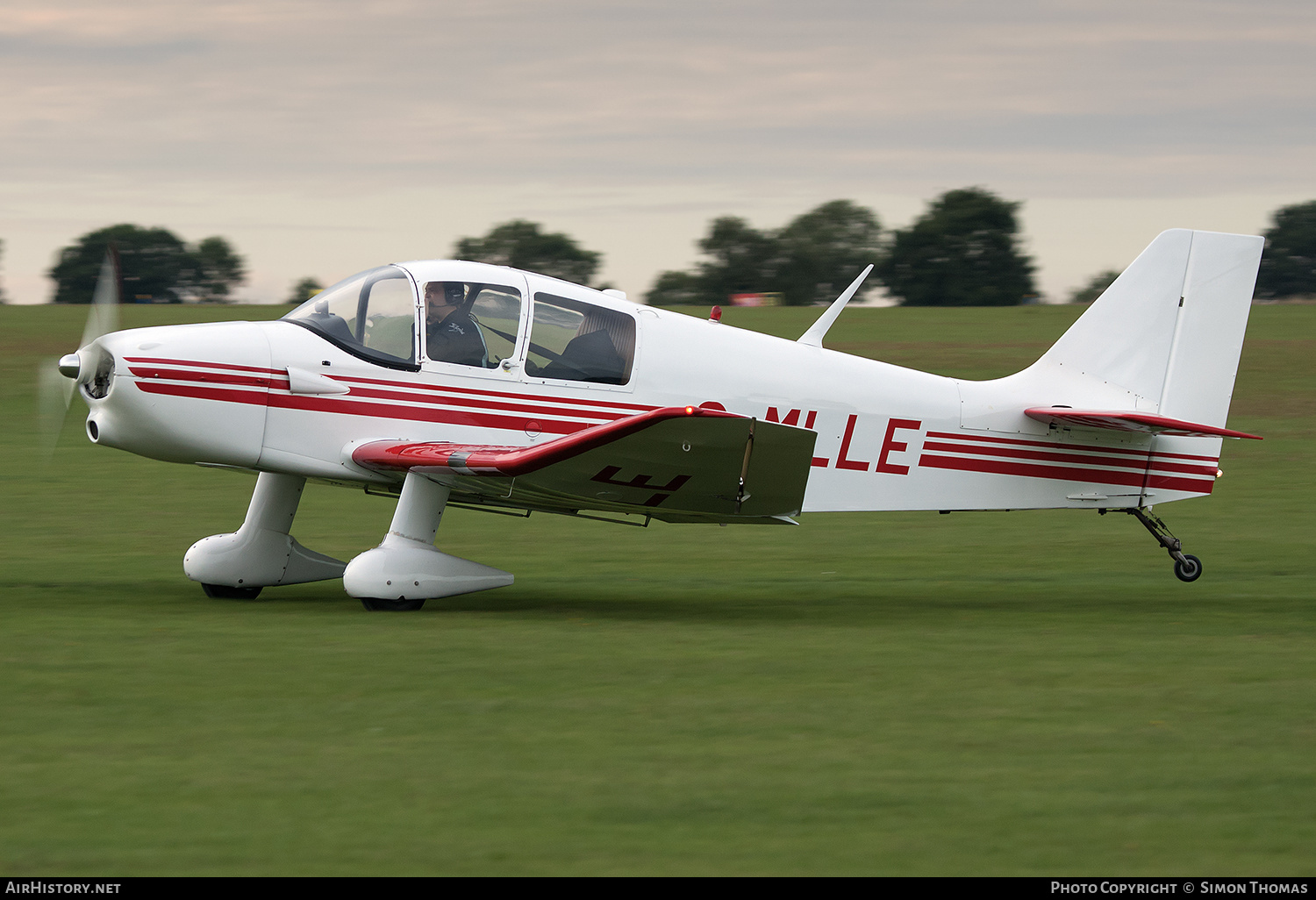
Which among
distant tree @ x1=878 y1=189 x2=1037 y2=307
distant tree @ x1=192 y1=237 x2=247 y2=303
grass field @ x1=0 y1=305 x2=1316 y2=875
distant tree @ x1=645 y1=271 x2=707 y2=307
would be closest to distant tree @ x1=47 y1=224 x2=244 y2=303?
distant tree @ x1=192 y1=237 x2=247 y2=303

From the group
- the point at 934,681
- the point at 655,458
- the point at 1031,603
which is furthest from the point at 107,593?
the point at 1031,603

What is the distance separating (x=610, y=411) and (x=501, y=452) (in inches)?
38.3

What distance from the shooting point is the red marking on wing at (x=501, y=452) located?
7852mm

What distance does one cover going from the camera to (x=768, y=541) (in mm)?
13508

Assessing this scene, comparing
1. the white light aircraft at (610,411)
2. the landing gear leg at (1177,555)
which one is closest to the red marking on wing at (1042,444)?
the white light aircraft at (610,411)

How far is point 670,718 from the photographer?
19.6 ft

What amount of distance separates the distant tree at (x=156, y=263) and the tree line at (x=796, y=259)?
56 mm

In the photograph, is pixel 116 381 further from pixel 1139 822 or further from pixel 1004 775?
pixel 1139 822

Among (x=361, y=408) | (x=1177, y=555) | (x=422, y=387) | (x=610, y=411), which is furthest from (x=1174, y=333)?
(x=361, y=408)

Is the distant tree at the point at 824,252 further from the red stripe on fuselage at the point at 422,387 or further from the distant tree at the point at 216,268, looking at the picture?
the red stripe on fuselage at the point at 422,387

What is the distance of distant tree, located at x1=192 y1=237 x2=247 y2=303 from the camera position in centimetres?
6131

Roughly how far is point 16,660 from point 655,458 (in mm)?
3640

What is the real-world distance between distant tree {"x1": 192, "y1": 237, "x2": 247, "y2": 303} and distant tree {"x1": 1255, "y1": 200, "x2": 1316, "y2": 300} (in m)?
51.3

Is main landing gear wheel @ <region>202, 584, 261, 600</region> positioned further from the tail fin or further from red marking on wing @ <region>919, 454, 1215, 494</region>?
the tail fin
